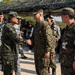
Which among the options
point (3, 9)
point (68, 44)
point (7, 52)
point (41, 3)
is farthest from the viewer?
point (3, 9)

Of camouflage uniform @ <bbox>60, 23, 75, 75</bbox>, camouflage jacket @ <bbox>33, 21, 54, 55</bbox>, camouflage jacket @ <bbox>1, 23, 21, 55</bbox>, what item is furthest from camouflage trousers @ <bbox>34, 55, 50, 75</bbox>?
camouflage uniform @ <bbox>60, 23, 75, 75</bbox>

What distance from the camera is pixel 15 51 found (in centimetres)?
604

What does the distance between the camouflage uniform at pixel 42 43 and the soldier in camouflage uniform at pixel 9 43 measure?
0.44 metres

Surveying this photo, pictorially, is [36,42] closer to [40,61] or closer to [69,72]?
[40,61]

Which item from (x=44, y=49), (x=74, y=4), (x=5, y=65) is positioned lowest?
(x=5, y=65)

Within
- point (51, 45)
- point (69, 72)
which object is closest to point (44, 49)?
point (51, 45)

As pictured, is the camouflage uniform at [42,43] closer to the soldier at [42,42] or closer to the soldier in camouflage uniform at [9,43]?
the soldier at [42,42]

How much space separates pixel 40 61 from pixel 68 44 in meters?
1.56

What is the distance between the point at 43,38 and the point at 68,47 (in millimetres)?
1379

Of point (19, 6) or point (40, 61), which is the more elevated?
point (19, 6)

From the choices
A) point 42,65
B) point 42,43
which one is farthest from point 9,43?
point 42,65

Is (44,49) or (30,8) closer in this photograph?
(44,49)

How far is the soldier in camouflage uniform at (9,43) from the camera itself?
5781 mm

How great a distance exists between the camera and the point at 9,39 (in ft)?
19.3
